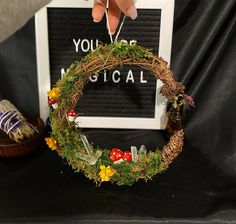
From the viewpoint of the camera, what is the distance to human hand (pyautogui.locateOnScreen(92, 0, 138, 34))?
82cm

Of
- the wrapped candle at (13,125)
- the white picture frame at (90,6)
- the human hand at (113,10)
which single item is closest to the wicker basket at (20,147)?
the wrapped candle at (13,125)

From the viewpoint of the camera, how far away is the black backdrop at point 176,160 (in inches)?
32.9

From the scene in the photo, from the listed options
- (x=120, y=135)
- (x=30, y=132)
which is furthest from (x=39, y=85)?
(x=120, y=135)

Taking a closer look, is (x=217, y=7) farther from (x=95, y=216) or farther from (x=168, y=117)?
(x=95, y=216)

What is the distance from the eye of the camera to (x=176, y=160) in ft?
3.41

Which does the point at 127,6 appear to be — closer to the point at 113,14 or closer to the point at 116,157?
the point at 113,14

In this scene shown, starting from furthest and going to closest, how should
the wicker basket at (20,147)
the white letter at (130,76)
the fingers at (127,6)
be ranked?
the white letter at (130,76), the wicker basket at (20,147), the fingers at (127,6)

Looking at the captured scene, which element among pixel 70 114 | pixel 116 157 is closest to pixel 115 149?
pixel 116 157

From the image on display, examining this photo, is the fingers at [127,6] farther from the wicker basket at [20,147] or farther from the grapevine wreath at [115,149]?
the wicker basket at [20,147]

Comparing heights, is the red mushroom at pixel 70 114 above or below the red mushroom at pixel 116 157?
above

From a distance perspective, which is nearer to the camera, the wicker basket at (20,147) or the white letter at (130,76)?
the wicker basket at (20,147)

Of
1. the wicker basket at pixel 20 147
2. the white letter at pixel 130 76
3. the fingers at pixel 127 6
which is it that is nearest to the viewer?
the fingers at pixel 127 6

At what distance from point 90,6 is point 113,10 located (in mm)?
181

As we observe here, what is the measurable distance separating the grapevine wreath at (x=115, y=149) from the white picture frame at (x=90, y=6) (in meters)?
0.21
